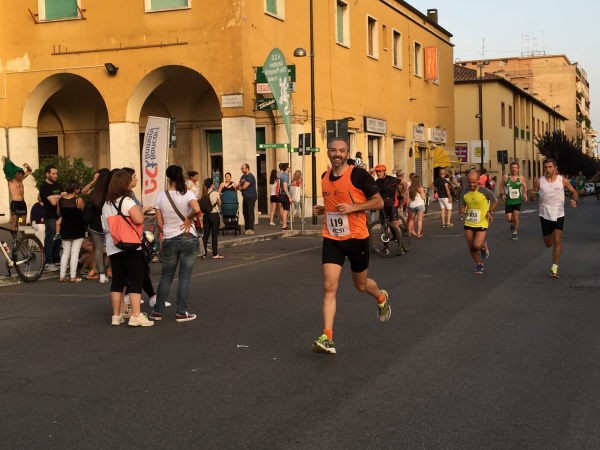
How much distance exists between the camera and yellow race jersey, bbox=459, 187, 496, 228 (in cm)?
1251

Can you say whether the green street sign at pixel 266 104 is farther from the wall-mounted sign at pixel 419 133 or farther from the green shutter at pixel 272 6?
the wall-mounted sign at pixel 419 133

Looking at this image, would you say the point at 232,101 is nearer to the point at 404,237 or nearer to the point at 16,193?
the point at 16,193

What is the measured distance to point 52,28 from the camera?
26.4 m

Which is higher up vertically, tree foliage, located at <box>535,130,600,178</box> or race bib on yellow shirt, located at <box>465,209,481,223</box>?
→ tree foliage, located at <box>535,130,600,178</box>

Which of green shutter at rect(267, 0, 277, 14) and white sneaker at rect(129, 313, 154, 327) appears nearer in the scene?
white sneaker at rect(129, 313, 154, 327)

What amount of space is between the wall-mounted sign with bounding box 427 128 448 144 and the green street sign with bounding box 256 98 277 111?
20.7 meters

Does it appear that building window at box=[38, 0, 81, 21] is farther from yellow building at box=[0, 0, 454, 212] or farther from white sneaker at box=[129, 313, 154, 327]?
white sneaker at box=[129, 313, 154, 327]

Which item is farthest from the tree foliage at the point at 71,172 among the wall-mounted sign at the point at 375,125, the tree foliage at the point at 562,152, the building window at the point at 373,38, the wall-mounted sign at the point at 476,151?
the tree foliage at the point at 562,152

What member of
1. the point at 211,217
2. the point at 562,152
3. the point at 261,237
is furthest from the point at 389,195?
the point at 562,152

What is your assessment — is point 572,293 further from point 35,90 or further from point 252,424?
point 35,90

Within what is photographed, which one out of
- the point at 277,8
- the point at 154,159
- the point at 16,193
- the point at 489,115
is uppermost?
the point at 277,8

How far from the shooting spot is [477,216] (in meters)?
12.6

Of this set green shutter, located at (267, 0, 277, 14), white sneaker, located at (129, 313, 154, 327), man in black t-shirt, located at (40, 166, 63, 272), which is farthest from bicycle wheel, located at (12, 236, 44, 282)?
green shutter, located at (267, 0, 277, 14)

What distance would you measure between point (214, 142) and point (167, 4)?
19.7 feet
